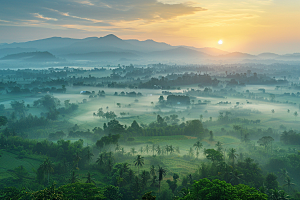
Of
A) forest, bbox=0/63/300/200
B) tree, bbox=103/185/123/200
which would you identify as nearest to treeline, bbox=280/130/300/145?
forest, bbox=0/63/300/200

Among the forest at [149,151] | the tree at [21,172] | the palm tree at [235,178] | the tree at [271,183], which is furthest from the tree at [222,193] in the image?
the tree at [21,172]

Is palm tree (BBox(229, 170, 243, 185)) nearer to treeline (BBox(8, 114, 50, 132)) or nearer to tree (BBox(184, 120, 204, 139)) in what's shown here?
tree (BBox(184, 120, 204, 139))

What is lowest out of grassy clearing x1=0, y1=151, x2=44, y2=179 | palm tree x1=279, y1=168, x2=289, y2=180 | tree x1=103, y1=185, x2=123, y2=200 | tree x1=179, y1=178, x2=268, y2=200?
palm tree x1=279, y1=168, x2=289, y2=180

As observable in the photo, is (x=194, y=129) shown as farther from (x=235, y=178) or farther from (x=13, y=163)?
(x=13, y=163)

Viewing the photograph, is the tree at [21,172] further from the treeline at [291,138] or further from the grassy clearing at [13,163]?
the treeline at [291,138]

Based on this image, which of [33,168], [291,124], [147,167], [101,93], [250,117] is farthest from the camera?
[101,93]

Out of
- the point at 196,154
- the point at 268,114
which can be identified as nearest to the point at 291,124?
the point at 268,114

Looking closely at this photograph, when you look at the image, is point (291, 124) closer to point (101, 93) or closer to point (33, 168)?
point (33, 168)

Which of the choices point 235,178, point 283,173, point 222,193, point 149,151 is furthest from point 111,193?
point 283,173

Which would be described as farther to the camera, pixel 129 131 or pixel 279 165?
pixel 129 131

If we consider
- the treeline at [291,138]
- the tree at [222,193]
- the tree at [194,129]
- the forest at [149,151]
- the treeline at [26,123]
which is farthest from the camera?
the treeline at [26,123]

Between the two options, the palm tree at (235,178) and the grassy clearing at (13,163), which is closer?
the palm tree at (235,178)
